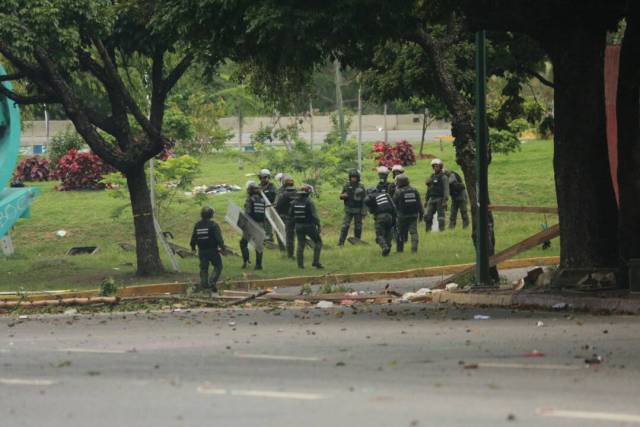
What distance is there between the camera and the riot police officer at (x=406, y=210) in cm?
3178

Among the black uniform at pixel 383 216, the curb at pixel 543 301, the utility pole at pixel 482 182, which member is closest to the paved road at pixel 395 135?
the black uniform at pixel 383 216

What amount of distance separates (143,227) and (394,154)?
898 inches

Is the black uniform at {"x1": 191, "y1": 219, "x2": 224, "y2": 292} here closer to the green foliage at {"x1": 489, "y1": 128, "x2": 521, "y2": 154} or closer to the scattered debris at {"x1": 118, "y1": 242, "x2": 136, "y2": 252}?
the scattered debris at {"x1": 118, "y1": 242, "x2": 136, "y2": 252}

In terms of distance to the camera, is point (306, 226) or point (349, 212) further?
point (349, 212)

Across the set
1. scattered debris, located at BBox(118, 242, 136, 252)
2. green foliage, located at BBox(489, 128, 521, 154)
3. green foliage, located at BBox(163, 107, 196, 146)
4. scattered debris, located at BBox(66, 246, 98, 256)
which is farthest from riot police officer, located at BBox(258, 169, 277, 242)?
green foliage, located at BBox(489, 128, 521, 154)

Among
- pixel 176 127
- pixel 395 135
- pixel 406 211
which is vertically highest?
pixel 176 127

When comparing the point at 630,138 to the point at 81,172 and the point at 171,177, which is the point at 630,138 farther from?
the point at 81,172

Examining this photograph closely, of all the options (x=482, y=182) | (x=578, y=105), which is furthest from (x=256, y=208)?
(x=578, y=105)

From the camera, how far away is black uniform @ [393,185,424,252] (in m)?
31.8

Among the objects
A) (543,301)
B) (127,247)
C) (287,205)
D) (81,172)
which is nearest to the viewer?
(543,301)

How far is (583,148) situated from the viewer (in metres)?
19.9

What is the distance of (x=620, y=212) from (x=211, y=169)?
121ft

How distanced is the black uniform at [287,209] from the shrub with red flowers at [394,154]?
16.9m

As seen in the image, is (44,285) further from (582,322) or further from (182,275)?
(582,322)
